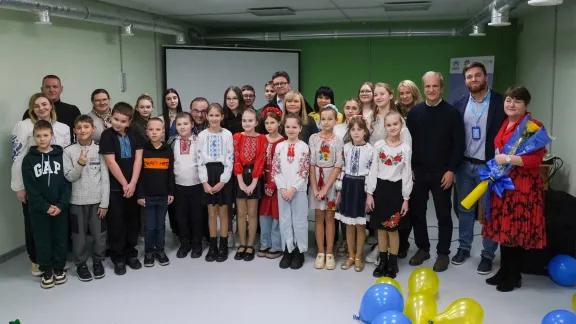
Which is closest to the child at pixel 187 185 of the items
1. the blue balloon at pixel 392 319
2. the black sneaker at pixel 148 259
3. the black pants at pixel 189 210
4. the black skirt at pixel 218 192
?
the black pants at pixel 189 210

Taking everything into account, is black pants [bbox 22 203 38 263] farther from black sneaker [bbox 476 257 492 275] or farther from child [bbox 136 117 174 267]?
black sneaker [bbox 476 257 492 275]

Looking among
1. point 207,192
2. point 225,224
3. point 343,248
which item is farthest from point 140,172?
point 343,248

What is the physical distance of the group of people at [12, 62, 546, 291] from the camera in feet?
11.5

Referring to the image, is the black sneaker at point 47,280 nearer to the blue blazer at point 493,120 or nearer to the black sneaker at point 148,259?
the black sneaker at point 148,259

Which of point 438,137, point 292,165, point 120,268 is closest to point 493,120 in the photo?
point 438,137

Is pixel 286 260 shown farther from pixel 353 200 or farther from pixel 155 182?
pixel 155 182

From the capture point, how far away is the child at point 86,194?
358cm

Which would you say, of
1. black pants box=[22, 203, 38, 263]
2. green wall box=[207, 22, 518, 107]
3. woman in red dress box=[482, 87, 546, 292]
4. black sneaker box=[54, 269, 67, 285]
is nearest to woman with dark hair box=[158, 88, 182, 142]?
black pants box=[22, 203, 38, 263]

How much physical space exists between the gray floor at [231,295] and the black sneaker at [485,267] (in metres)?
0.06

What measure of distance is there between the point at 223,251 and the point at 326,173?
1.12 meters

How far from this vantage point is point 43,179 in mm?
3473

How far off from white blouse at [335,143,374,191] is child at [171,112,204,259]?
4.15 feet

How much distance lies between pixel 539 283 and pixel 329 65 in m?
5.28

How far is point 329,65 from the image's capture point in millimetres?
8109
